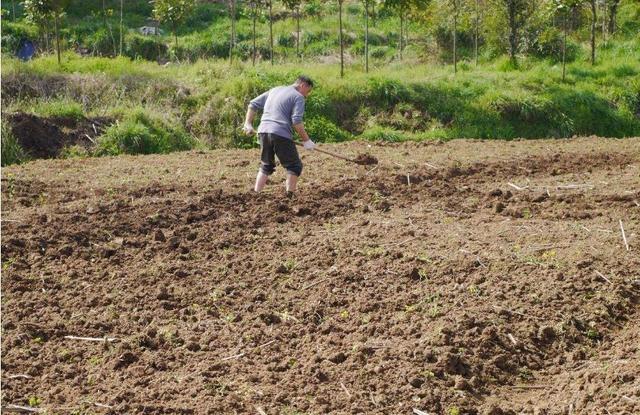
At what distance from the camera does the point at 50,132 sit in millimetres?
15047

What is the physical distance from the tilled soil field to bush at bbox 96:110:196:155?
13.3 ft

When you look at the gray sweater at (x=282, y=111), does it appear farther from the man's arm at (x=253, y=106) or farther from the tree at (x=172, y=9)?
the tree at (x=172, y=9)

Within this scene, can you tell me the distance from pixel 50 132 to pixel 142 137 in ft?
5.11

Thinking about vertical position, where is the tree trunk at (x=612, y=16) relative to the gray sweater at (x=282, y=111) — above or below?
above

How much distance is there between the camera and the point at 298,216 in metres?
9.33

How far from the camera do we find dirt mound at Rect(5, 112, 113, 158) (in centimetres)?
1459

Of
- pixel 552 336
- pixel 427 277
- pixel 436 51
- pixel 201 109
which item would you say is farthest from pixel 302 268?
pixel 436 51

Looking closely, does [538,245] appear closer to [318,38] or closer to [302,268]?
[302,268]

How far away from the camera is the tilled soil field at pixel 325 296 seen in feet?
17.7

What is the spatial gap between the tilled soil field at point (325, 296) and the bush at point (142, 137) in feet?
13.3

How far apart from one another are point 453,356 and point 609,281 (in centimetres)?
198

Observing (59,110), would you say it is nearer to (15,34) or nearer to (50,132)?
(50,132)

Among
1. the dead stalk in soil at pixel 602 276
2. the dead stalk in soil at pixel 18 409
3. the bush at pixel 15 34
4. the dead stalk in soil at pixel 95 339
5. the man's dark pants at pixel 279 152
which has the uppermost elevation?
the bush at pixel 15 34

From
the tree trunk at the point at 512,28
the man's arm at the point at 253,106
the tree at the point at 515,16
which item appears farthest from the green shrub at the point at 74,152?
the tree trunk at the point at 512,28
